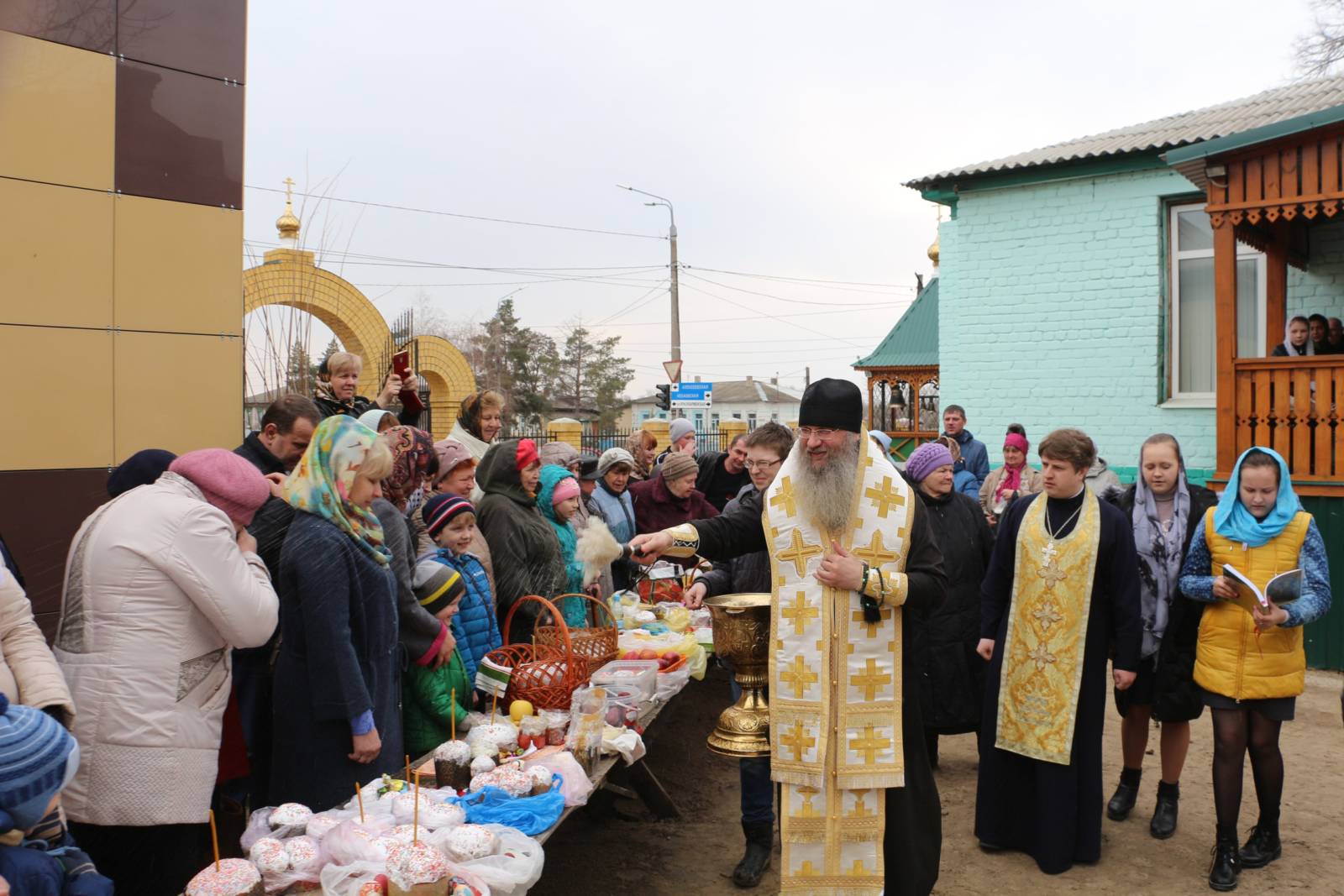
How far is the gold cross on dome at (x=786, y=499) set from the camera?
366cm

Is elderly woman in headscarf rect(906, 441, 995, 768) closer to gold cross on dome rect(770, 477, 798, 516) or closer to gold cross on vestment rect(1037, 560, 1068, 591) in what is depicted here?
gold cross on vestment rect(1037, 560, 1068, 591)

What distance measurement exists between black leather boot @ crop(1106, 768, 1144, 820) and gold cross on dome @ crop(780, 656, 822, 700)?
105 inches

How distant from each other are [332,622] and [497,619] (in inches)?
61.4

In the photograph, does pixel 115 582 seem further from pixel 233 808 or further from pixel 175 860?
pixel 233 808

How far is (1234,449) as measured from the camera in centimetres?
878

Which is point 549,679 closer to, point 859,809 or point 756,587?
point 756,587

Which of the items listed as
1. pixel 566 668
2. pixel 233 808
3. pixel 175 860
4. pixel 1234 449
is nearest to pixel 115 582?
pixel 175 860

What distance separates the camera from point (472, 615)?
14.4 feet

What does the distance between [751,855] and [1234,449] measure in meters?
6.35

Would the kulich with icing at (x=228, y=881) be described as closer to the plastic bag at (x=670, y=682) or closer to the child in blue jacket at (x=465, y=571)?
the child in blue jacket at (x=465, y=571)

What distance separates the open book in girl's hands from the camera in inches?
168

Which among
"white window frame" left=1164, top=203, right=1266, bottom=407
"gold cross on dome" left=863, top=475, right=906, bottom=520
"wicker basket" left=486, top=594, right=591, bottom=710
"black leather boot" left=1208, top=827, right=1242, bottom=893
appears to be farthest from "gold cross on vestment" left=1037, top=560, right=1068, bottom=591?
"white window frame" left=1164, top=203, right=1266, bottom=407

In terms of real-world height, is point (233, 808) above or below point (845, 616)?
below

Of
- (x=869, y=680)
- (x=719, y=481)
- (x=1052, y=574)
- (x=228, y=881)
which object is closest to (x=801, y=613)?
(x=869, y=680)
